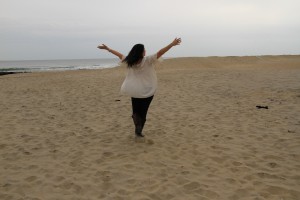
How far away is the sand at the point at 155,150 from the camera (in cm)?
389

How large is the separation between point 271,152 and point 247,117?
2.51m

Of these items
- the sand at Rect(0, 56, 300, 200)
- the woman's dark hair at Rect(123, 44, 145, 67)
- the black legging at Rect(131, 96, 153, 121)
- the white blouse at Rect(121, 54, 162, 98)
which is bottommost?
the sand at Rect(0, 56, 300, 200)

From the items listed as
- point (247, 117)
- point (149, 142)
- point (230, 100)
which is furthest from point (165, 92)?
point (149, 142)

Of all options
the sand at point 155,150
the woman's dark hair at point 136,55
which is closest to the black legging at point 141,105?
the sand at point 155,150

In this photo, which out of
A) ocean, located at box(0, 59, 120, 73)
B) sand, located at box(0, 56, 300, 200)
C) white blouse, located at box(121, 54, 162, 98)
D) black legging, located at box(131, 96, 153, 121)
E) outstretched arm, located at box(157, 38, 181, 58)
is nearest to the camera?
sand, located at box(0, 56, 300, 200)

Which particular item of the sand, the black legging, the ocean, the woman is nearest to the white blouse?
the woman

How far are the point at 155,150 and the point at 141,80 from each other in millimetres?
1207

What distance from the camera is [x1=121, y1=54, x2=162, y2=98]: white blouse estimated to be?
5.27 meters

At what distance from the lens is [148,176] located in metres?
4.26

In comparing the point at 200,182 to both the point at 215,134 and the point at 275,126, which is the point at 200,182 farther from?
the point at 275,126

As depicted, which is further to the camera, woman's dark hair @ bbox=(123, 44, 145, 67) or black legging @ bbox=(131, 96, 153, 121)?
black legging @ bbox=(131, 96, 153, 121)

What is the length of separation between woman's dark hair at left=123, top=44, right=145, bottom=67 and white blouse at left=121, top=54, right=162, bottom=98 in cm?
10

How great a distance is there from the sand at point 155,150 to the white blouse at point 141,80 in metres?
0.98

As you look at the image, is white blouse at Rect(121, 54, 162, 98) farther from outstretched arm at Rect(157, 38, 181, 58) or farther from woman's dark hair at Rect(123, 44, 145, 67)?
outstretched arm at Rect(157, 38, 181, 58)
